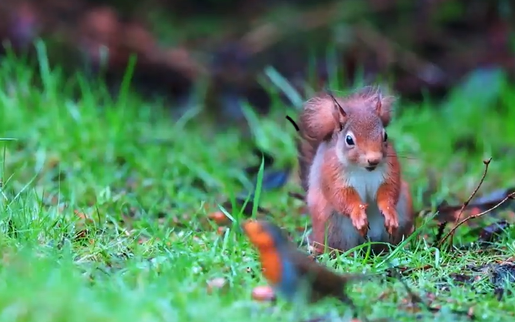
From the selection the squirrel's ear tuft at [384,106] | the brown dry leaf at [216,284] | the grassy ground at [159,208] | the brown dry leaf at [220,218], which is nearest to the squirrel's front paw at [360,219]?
the grassy ground at [159,208]

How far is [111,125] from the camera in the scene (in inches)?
216

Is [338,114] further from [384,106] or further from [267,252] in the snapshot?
[267,252]

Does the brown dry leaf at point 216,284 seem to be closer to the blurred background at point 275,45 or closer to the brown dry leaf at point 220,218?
the brown dry leaf at point 220,218

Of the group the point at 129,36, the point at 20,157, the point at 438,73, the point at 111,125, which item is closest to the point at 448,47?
the point at 438,73

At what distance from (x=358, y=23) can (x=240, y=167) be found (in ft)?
8.82

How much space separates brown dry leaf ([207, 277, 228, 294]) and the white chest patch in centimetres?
81

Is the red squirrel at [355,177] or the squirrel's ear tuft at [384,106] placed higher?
the squirrel's ear tuft at [384,106]

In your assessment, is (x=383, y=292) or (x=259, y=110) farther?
(x=259, y=110)

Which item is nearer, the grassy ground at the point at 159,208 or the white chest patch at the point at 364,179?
the grassy ground at the point at 159,208

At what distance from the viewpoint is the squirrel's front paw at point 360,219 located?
3.67 metres

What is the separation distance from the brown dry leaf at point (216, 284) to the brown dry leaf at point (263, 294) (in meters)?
0.11

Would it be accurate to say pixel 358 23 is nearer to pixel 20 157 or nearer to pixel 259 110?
pixel 259 110

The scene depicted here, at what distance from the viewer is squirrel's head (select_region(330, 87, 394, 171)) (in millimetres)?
3613

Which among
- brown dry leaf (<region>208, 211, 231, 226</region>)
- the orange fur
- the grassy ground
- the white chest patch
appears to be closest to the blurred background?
the grassy ground
